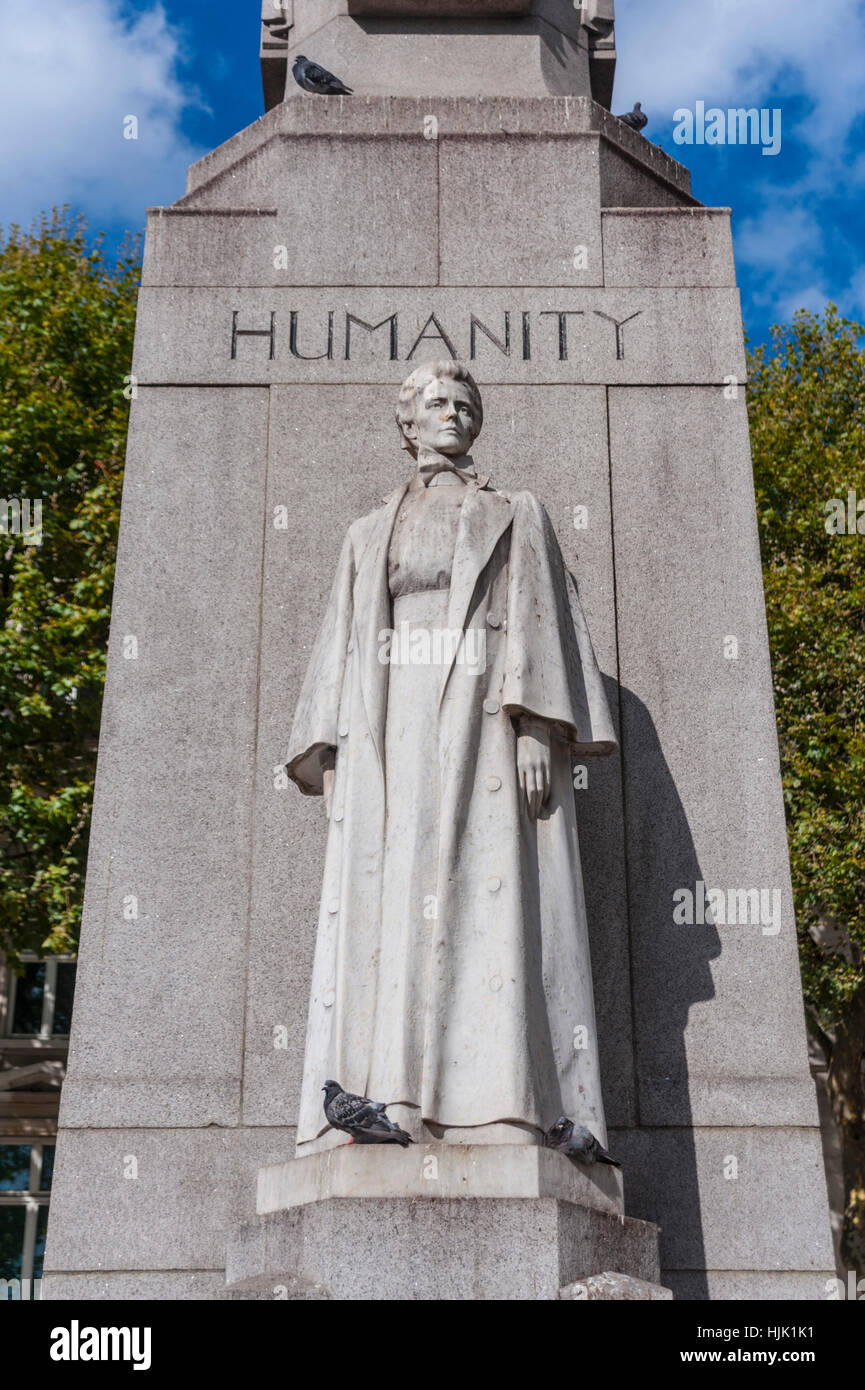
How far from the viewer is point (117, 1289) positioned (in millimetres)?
9070

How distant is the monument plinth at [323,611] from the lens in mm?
9273

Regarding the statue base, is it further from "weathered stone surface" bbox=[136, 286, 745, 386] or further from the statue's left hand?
"weathered stone surface" bbox=[136, 286, 745, 386]

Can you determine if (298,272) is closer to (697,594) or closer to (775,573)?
(697,594)

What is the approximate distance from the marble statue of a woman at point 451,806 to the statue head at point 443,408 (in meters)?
0.01

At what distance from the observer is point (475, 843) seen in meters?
8.16

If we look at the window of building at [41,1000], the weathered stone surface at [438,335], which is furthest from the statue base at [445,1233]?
the window of building at [41,1000]

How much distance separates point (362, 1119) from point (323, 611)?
3.94 m

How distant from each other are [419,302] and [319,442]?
127cm

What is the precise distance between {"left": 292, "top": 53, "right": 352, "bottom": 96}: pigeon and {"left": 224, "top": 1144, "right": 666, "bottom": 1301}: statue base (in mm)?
8195

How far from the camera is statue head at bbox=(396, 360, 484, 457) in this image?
30.4ft

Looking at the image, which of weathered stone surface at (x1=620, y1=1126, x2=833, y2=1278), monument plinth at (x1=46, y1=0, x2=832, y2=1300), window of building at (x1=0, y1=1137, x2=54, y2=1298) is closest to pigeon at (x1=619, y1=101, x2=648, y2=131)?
monument plinth at (x1=46, y1=0, x2=832, y2=1300)

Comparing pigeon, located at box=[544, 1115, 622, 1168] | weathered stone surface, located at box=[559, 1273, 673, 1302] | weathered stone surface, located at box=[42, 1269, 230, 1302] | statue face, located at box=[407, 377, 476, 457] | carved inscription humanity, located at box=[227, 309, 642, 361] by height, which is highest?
carved inscription humanity, located at box=[227, 309, 642, 361]

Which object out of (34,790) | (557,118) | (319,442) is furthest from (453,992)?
(34,790)
